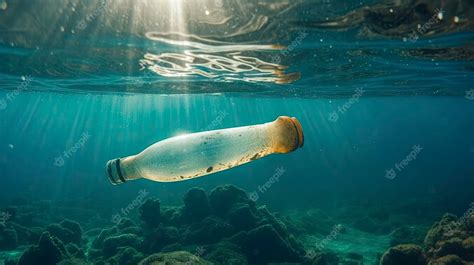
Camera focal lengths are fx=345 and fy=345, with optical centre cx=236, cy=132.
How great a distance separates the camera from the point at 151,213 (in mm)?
14805

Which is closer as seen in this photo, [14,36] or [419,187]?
[14,36]

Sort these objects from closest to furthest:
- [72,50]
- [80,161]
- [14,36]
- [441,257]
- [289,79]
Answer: [441,257] → [14,36] → [72,50] → [289,79] → [80,161]

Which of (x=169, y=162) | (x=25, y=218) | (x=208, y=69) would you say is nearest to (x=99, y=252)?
(x=208, y=69)

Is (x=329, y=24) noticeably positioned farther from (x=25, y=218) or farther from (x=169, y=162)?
(x=25, y=218)

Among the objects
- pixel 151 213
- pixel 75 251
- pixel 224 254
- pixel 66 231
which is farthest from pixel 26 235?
pixel 224 254

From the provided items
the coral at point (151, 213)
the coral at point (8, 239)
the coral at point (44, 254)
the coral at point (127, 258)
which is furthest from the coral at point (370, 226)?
the coral at point (8, 239)

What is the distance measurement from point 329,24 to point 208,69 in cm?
764

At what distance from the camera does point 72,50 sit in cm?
1304

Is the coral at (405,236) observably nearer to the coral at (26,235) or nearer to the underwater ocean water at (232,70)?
the underwater ocean water at (232,70)

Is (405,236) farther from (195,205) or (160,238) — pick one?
(160,238)

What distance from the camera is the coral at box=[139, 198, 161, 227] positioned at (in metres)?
14.7

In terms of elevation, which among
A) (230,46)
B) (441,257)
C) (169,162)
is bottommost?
(441,257)

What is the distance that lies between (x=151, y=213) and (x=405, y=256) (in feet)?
32.3

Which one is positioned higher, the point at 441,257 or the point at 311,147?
the point at 311,147
